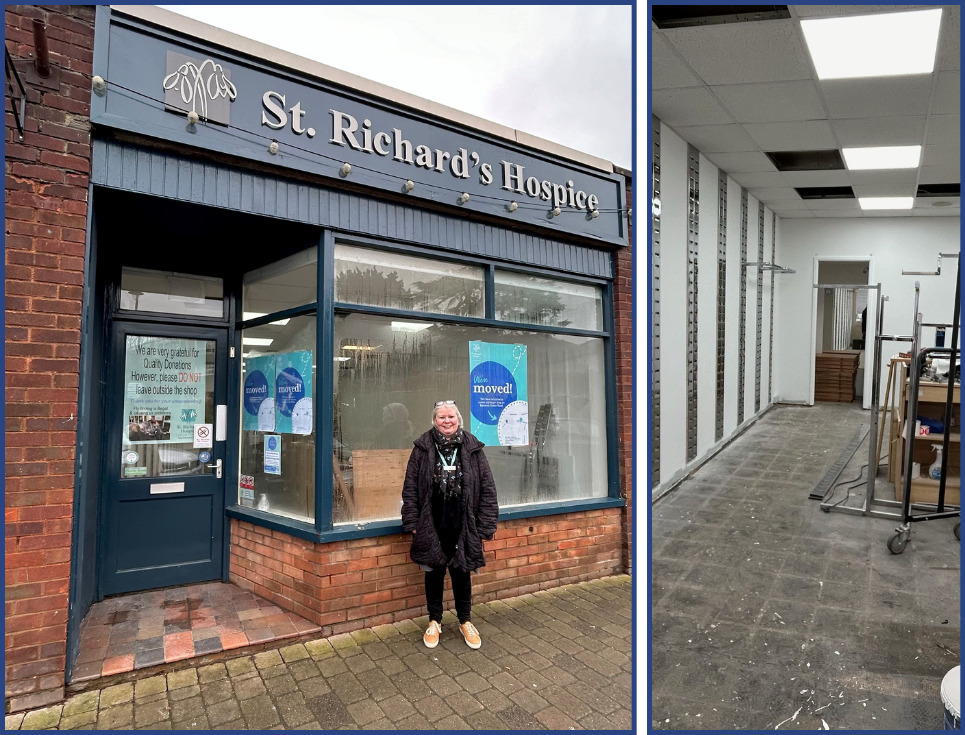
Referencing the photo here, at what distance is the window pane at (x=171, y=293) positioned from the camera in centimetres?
446

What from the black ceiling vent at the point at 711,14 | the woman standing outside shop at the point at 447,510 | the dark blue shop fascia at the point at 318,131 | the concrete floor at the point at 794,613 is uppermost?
the black ceiling vent at the point at 711,14

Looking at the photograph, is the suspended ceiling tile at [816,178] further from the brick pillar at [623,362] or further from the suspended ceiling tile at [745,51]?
the brick pillar at [623,362]

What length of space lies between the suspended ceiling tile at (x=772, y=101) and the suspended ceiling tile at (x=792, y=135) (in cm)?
18

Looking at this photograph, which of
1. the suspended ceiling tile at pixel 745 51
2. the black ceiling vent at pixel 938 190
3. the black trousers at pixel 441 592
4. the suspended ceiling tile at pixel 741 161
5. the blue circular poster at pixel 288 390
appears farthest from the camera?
the black ceiling vent at pixel 938 190

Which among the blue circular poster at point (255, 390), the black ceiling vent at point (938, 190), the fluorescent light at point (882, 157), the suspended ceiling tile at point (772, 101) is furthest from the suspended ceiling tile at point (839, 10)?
the black ceiling vent at point (938, 190)

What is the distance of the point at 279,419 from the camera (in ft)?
14.8

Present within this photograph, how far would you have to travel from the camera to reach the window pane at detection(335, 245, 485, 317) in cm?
424

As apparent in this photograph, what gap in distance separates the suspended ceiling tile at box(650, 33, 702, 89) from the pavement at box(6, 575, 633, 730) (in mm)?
4232

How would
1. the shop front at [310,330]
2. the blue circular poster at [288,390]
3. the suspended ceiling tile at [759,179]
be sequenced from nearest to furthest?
the shop front at [310,330] → the blue circular poster at [288,390] → the suspended ceiling tile at [759,179]

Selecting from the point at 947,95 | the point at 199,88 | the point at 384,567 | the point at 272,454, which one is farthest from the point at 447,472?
the point at 947,95

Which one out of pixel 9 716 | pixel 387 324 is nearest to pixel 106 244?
pixel 387 324

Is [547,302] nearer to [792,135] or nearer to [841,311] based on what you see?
[792,135]

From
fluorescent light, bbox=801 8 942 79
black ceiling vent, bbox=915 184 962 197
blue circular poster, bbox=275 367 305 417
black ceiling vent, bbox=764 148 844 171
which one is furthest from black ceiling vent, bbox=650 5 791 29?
black ceiling vent, bbox=915 184 962 197

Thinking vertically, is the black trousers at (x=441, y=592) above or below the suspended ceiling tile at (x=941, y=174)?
below
